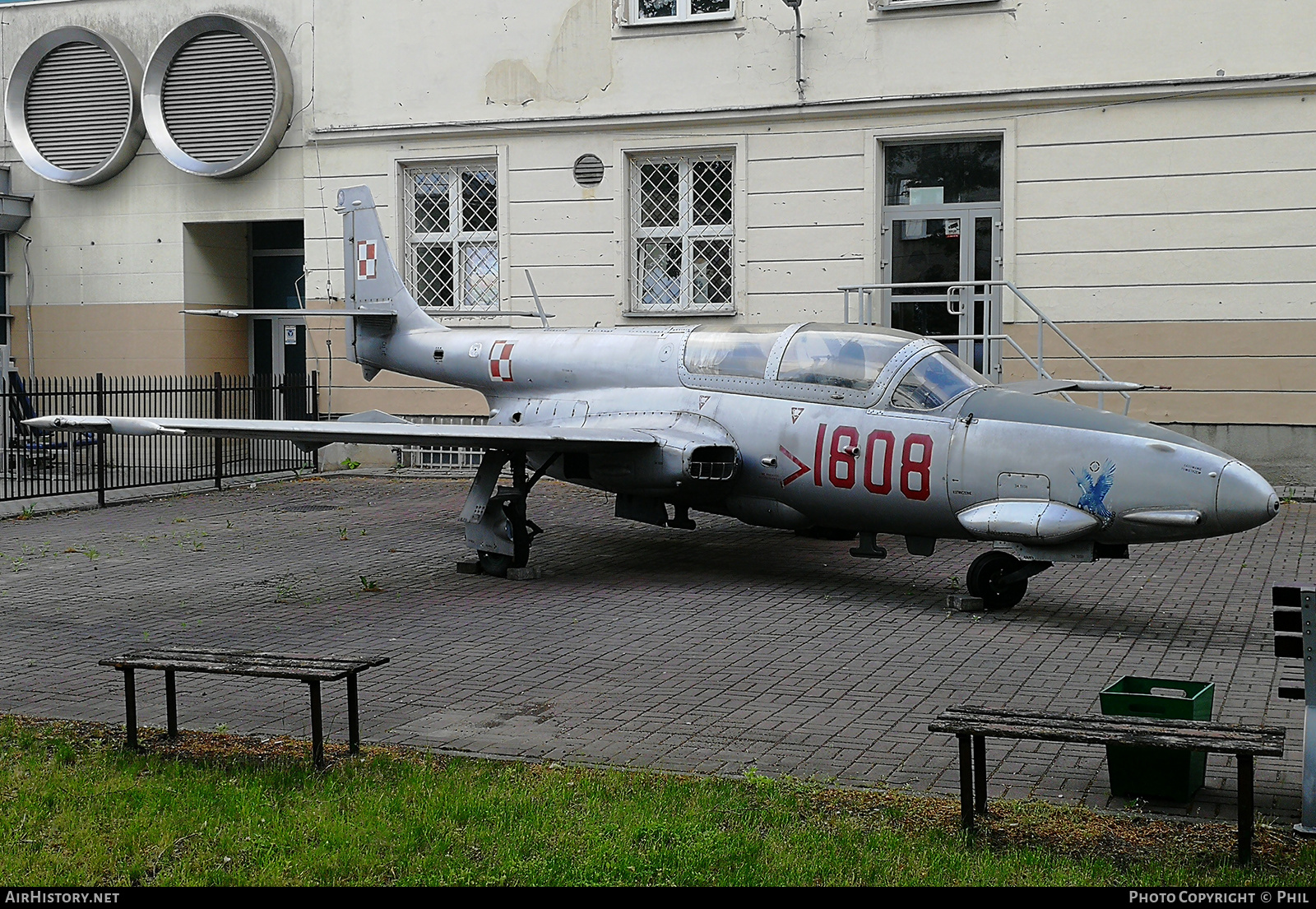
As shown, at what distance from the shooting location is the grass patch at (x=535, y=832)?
4840mm

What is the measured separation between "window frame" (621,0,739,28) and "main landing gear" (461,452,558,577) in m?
9.30

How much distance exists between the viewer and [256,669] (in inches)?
A: 251

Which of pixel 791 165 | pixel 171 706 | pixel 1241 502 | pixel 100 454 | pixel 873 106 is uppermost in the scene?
pixel 873 106

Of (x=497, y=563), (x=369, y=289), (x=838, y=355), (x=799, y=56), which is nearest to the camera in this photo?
(x=838, y=355)

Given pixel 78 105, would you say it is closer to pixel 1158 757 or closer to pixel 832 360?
pixel 832 360

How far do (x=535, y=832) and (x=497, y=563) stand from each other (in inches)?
262

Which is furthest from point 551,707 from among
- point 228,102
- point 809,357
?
point 228,102

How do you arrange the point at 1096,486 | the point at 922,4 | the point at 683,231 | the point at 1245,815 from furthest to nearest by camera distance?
the point at 683,231 → the point at 922,4 → the point at 1096,486 → the point at 1245,815

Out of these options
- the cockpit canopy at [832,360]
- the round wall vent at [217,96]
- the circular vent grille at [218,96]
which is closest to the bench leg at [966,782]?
the cockpit canopy at [832,360]

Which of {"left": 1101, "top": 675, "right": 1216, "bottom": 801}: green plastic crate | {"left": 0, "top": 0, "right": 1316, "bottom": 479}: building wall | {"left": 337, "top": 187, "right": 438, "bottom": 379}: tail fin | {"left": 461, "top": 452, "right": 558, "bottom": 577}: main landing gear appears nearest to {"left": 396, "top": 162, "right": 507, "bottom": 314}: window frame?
{"left": 0, "top": 0, "right": 1316, "bottom": 479}: building wall

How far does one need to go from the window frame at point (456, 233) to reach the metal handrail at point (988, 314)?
17.6 feet

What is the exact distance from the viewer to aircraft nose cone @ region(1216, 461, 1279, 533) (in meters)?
9.08

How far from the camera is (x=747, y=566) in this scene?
12.3 meters

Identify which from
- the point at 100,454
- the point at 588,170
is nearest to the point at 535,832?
the point at 100,454
